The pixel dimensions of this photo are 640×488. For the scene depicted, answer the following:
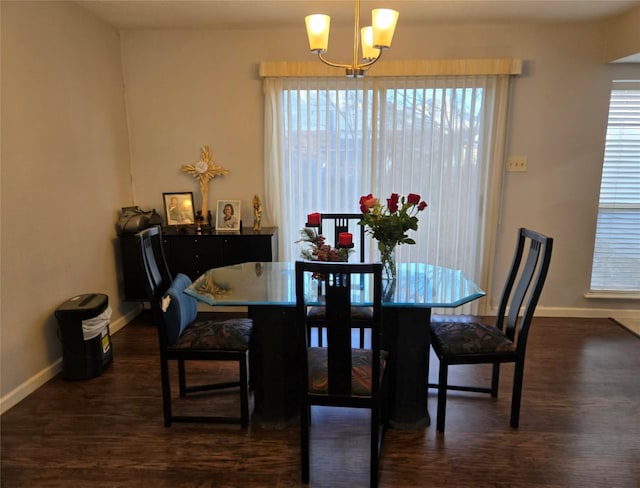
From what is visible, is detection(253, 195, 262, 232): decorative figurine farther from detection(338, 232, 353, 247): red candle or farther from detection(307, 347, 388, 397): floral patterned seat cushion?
detection(307, 347, 388, 397): floral patterned seat cushion

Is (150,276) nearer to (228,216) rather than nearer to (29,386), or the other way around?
(29,386)

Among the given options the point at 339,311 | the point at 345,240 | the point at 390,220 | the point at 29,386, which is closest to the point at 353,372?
the point at 339,311

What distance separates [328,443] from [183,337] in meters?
0.95

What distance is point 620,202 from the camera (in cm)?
386

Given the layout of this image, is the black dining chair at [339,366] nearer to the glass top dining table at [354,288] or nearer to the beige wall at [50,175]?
the glass top dining table at [354,288]

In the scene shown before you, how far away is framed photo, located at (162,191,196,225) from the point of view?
3.91m

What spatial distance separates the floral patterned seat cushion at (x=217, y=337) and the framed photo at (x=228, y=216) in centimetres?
150

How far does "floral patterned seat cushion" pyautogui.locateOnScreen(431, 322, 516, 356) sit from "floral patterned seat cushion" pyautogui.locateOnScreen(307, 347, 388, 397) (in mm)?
369

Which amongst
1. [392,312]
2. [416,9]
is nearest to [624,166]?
[416,9]

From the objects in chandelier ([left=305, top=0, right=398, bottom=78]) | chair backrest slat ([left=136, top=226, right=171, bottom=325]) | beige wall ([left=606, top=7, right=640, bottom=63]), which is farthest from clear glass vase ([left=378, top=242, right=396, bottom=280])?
beige wall ([left=606, top=7, right=640, bottom=63])

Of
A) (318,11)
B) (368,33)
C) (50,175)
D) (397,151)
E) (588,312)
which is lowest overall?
(588,312)

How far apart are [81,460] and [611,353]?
3.54m

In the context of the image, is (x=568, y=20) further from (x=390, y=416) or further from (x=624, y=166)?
(x=390, y=416)

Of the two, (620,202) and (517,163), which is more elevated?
(517,163)
